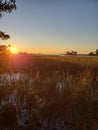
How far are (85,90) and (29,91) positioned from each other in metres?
2.07

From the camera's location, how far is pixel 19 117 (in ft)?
26.7

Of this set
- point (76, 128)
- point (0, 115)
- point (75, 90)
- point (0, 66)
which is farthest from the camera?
point (0, 66)

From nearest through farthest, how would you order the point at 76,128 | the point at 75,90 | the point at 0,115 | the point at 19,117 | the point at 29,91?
the point at 76,128 < the point at 0,115 < the point at 19,117 < the point at 75,90 < the point at 29,91

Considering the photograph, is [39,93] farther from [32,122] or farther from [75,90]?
[32,122]

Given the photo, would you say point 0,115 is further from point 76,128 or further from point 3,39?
point 3,39

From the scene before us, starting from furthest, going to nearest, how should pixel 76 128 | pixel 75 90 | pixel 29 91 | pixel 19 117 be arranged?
1. pixel 29 91
2. pixel 75 90
3. pixel 19 117
4. pixel 76 128

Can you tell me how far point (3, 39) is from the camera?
10.4 meters

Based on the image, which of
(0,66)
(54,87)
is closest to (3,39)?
(0,66)

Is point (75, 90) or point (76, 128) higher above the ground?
point (75, 90)

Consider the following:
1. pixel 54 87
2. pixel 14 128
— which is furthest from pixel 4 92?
pixel 14 128

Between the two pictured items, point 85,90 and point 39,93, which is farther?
point 39,93

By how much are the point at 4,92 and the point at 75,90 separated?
2.73 meters

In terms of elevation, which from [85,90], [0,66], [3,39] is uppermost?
[3,39]

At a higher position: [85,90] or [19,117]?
[85,90]
